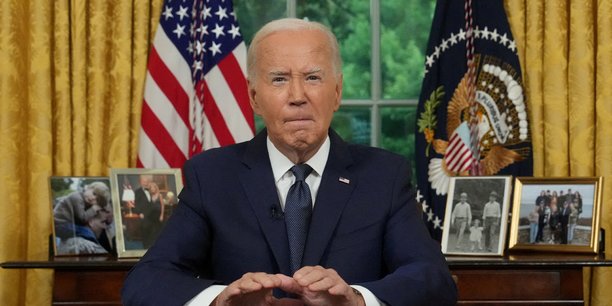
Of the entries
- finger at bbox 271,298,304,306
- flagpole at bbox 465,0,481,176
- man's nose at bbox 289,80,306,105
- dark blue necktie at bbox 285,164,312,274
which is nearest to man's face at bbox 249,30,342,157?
man's nose at bbox 289,80,306,105

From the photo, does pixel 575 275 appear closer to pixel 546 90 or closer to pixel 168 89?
pixel 546 90

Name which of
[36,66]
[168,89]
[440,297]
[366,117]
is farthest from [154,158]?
[440,297]

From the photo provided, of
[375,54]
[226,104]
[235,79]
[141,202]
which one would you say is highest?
[375,54]

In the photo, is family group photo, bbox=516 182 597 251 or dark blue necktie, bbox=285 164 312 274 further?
family group photo, bbox=516 182 597 251

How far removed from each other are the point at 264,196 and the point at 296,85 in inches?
11.9

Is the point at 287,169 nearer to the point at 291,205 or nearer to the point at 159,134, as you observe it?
the point at 291,205

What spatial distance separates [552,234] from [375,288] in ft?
6.90

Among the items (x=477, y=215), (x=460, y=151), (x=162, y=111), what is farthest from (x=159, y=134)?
(x=477, y=215)

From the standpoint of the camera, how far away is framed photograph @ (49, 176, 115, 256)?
4.17 meters

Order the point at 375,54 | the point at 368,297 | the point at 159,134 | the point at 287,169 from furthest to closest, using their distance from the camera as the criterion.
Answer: the point at 375,54
the point at 159,134
the point at 287,169
the point at 368,297

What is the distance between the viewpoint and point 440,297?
235 cm

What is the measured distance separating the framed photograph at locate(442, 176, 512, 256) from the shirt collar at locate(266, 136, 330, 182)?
165 centimetres

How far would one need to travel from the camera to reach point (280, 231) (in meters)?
2.45

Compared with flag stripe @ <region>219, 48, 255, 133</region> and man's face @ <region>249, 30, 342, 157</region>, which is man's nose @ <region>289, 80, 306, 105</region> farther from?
flag stripe @ <region>219, 48, 255, 133</region>
